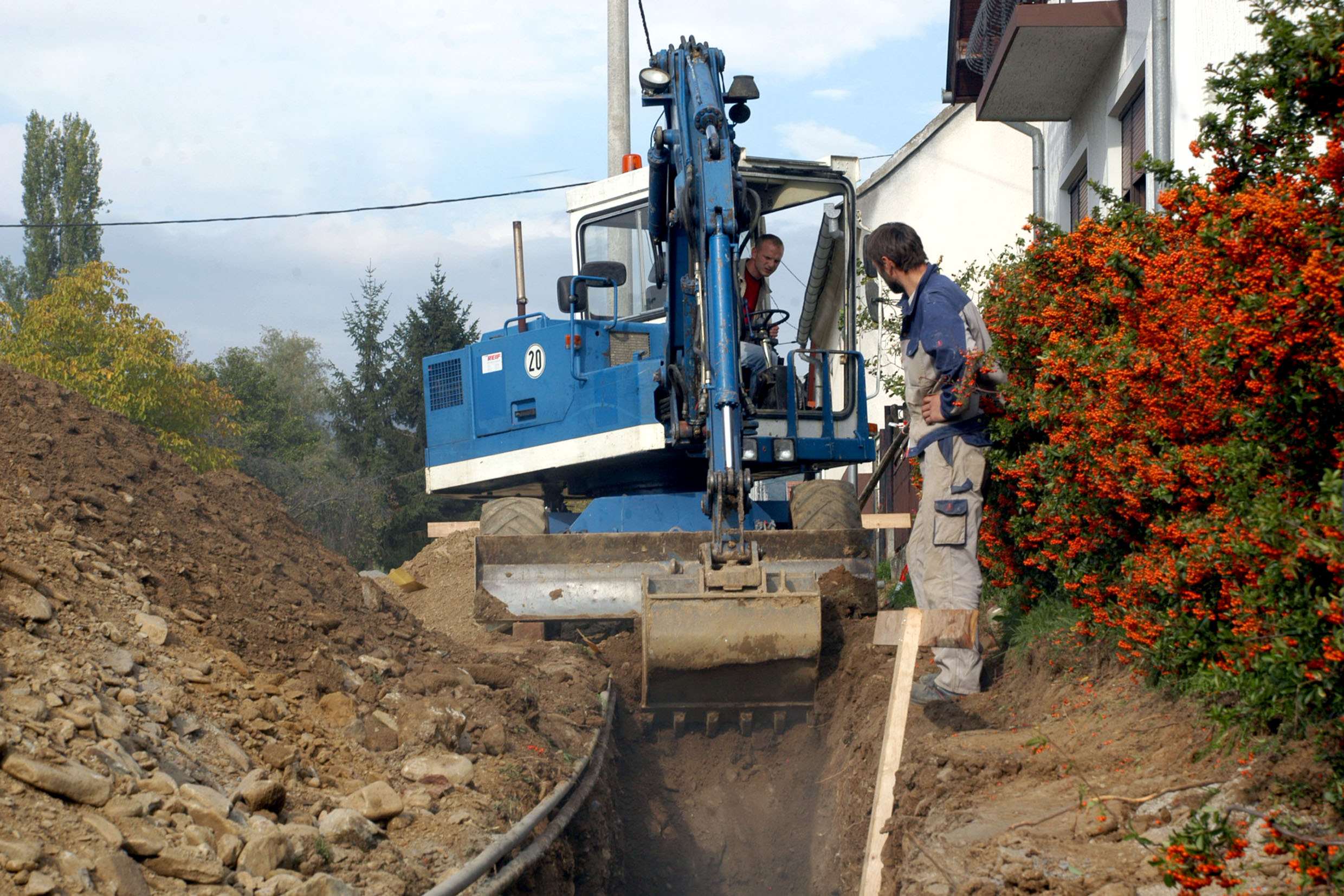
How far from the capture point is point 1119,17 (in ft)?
34.1

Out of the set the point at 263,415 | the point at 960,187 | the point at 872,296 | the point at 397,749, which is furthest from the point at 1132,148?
the point at 263,415

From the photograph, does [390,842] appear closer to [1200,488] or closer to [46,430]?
[1200,488]

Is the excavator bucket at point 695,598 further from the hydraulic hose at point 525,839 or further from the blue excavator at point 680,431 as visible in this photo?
the hydraulic hose at point 525,839

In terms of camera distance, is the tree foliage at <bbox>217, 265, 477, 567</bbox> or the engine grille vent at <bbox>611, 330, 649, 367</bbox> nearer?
the engine grille vent at <bbox>611, 330, 649, 367</bbox>

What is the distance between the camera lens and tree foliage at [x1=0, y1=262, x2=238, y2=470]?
20.9m

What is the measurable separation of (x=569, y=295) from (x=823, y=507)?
2.56 m

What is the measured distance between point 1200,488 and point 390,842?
2944 millimetres

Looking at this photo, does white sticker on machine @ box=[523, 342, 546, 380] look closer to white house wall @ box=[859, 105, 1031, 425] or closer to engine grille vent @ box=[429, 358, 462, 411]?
engine grille vent @ box=[429, 358, 462, 411]

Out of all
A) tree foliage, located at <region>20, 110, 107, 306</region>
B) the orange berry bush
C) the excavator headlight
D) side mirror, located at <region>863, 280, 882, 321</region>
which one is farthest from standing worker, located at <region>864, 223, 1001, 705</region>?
tree foliage, located at <region>20, 110, 107, 306</region>

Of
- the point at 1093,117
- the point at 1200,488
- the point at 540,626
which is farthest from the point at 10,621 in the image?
the point at 1093,117

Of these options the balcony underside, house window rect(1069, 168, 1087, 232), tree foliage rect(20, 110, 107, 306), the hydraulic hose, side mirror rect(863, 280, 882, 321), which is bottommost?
the hydraulic hose

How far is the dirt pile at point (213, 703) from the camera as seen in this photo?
337 cm

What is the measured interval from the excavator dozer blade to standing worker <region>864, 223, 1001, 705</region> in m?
1.62

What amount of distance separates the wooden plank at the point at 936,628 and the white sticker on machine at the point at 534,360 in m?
5.45
